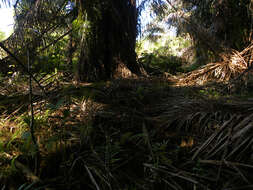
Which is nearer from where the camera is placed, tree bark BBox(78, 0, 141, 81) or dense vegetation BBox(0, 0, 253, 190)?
dense vegetation BBox(0, 0, 253, 190)

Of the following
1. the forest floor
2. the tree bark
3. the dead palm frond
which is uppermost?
the tree bark

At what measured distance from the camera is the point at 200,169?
2.15ft

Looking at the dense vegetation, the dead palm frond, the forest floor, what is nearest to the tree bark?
the dense vegetation

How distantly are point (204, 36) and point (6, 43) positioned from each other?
7.87 feet

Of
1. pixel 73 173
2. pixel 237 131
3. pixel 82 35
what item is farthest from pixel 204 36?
pixel 73 173

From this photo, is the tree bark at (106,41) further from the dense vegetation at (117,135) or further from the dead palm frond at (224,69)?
the dead palm frond at (224,69)

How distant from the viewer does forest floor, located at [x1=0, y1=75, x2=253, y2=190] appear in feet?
2.20

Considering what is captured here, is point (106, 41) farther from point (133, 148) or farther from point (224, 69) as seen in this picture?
point (133, 148)

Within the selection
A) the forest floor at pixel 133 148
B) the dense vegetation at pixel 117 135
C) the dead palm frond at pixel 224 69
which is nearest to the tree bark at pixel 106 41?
the dense vegetation at pixel 117 135

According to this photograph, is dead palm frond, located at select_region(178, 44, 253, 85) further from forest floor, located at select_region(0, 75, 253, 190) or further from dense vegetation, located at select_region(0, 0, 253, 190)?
forest floor, located at select_region(0, 75, 253, 190)

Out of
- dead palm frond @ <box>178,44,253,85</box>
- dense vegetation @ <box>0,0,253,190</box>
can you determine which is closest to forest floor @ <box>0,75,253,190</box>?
dense vegetation @ <box>0,0,253,190</box>

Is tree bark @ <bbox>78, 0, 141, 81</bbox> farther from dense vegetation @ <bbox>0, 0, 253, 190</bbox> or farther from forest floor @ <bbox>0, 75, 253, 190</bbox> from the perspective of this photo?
forest floor @ <bbox>0, 75, 253, 190</bbox>

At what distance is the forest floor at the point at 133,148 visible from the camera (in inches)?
26.4

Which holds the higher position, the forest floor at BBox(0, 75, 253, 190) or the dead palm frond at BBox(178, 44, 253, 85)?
the dead palm frond at BBox(178, 44, 253, 85)
